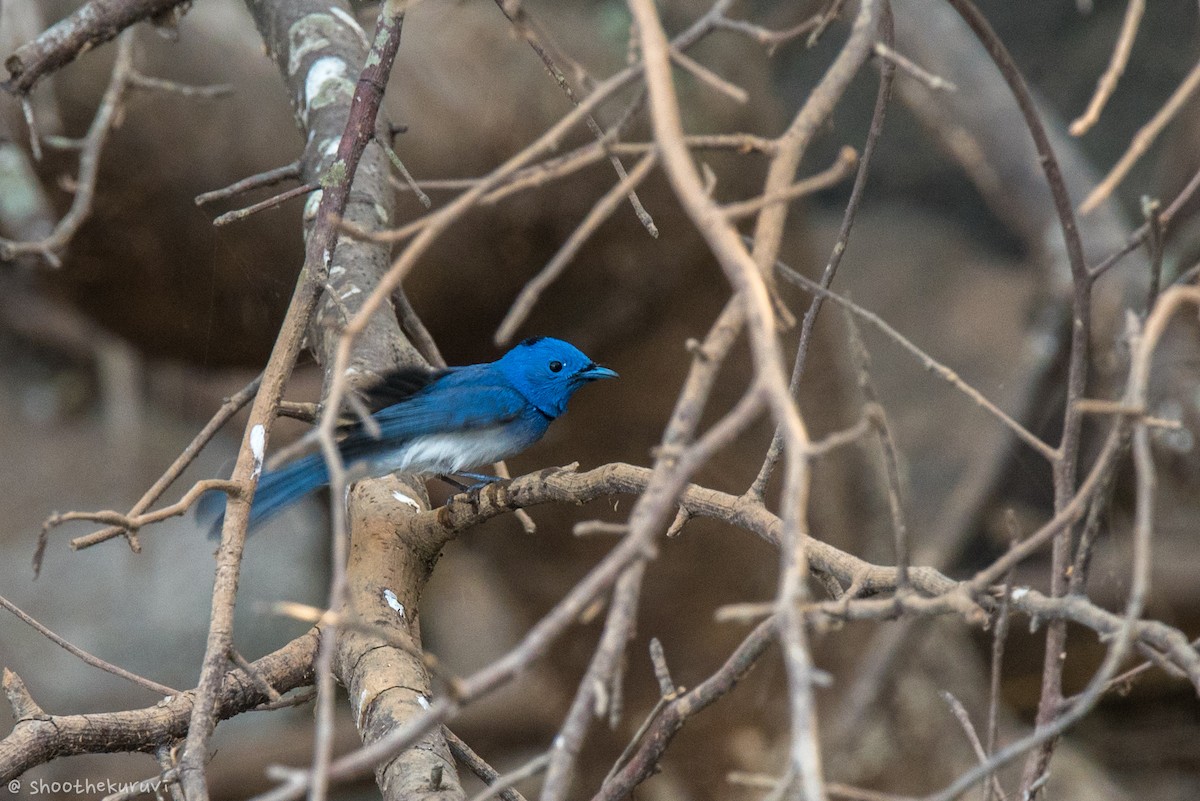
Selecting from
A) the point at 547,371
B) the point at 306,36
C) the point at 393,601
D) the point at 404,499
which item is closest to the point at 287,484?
the point at 404,499

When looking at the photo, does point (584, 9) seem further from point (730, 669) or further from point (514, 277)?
point (730, 669)

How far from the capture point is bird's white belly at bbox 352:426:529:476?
10.7ft

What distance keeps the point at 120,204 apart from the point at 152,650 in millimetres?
2587

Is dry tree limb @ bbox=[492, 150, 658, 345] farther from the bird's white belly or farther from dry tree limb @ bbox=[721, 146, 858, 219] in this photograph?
the bird's white belly

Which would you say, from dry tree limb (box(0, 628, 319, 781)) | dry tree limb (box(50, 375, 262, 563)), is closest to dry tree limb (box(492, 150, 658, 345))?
dry tree limb (box(50, 375, 262, 563))

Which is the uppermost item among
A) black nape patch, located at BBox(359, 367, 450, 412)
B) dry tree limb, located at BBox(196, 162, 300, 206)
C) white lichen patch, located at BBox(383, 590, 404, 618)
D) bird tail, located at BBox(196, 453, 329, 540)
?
dry tree limb, located at BBox(196, 162, 300, 206)

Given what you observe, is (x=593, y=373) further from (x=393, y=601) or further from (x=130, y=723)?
(x=130, y=723)

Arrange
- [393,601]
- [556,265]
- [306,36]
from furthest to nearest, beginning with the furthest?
[306,36], [393,601], [556,265]

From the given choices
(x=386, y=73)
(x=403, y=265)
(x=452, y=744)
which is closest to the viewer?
(x=403, y=265)

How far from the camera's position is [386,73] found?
2.62 metres

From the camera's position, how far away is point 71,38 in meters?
2.69

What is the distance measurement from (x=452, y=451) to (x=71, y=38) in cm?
148

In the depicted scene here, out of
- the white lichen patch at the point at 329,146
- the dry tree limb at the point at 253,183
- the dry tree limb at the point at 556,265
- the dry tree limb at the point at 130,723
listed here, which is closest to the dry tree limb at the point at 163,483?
the dry tree limb at the point at 130,723

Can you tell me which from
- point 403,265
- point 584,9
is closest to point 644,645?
point 584,9
